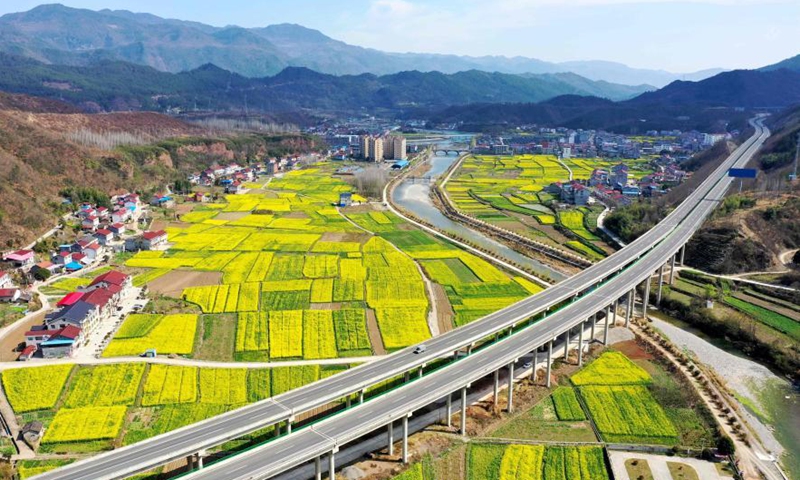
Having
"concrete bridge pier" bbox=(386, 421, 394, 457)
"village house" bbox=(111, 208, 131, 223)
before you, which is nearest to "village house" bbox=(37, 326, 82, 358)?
"concrete bridge pier" bbox=(386, 421, 394, 457)

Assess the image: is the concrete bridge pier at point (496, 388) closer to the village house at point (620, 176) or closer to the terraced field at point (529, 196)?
the terraced field at point (529, 196)

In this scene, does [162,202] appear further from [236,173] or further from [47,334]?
[47,334]

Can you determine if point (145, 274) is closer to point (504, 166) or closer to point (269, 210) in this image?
point (269, 210)

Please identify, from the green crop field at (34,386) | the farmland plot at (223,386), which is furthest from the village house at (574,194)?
the green crop field at (34,386)

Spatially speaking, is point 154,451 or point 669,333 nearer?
point 154,451

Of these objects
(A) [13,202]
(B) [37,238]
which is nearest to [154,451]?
(B) [37,238]

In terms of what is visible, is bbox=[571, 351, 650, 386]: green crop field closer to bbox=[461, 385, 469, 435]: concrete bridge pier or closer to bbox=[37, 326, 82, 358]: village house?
bbox=[461, 385, 469, 435]: concrete bridge pier

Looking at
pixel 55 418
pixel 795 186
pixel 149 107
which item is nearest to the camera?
pixel 55 418
